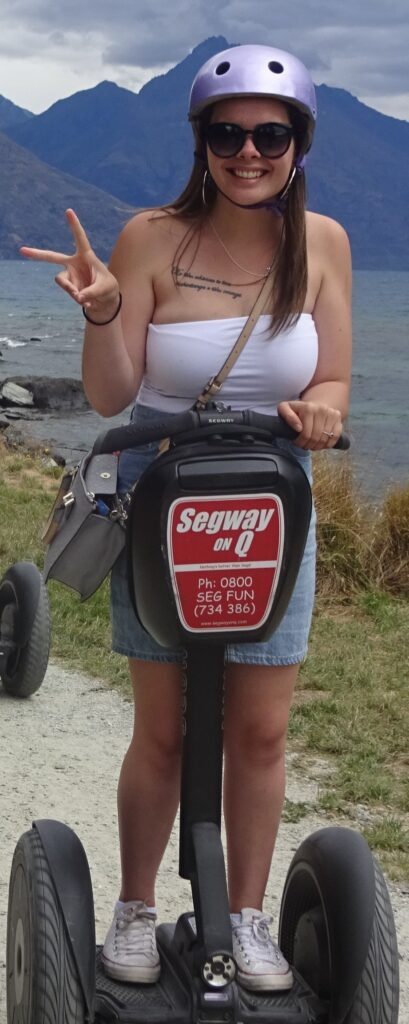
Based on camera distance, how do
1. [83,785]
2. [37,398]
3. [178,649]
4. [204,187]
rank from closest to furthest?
1. [178,649]
2. [204,187]
3. [83,785]
4. [37,398]

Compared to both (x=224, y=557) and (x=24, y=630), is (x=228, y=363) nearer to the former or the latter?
(x=224, y=557)

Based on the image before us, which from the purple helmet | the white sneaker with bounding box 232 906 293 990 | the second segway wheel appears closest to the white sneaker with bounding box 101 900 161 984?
the white sneaker with bounding box 232 906 293 990

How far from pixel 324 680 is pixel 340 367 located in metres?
3.34

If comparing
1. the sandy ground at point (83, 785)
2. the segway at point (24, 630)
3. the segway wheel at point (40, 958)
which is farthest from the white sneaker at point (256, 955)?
the segway at point (24, 630)

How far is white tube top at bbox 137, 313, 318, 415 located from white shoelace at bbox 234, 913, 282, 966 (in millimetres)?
999

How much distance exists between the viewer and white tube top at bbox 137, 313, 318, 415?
2.37m

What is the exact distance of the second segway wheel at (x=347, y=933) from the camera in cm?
232

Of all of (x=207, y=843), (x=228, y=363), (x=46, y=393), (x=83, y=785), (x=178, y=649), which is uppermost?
(x=228, y=363)

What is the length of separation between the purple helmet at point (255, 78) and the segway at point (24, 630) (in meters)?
2.85

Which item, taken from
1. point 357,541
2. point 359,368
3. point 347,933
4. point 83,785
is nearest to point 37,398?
point 359,368

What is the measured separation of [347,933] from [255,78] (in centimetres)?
156

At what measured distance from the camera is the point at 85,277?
2297mm

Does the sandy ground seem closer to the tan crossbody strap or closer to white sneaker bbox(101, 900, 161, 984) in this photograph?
white sneaker bbox(101, 900, 161, 984)

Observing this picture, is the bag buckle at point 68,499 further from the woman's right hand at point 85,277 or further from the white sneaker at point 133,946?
the white sneaker at point 133,946
